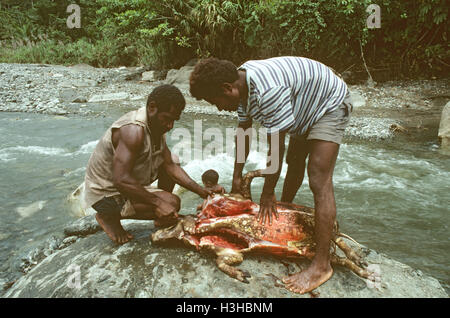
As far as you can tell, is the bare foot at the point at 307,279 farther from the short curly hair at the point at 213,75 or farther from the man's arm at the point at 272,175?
the short curly hair at the point at 213,75

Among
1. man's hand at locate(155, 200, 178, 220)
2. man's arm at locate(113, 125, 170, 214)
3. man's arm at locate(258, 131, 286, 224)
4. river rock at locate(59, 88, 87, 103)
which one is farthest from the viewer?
river rock at locate(59, 88, 87, 103)

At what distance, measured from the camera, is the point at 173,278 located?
2562 millimetres

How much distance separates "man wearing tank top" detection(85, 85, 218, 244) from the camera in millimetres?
2830

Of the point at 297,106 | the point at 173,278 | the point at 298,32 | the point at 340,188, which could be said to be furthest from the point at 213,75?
the point at 298,32

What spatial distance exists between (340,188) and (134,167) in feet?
14.3

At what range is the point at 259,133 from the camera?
9.52 meters

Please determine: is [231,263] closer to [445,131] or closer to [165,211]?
[165,211]

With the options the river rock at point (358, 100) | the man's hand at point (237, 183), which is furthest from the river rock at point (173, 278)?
the river rock at point (358, 100)

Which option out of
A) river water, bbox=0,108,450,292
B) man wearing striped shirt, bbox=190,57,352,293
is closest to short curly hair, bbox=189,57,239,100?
man wearing striped shirt, bbox=190,57,352,293

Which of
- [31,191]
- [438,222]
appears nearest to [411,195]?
[438,222]

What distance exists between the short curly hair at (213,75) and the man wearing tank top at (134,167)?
0.40m

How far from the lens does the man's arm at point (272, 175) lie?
2.65 m

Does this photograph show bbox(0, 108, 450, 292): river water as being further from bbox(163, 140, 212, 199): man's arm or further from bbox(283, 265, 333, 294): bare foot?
bbox(163, 140, 212, 199): man's arm

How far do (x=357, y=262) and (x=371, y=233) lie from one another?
1.96 metres
